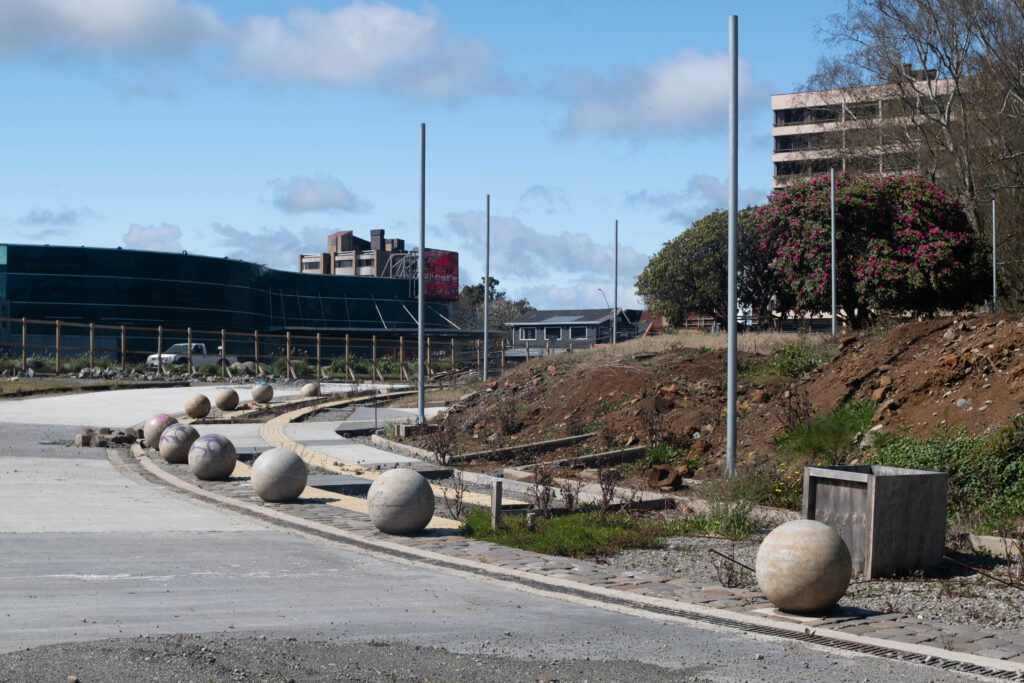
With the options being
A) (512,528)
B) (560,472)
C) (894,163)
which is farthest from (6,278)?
(512,528)

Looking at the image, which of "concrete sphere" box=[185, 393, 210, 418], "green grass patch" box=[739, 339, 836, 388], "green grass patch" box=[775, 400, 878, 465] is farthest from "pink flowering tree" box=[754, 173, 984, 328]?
"green grass patch" box=[775, 400, 878, 465]

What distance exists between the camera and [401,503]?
12.1 m

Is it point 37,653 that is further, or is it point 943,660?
point 943,660

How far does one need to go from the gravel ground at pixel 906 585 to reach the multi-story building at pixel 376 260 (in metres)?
93.1

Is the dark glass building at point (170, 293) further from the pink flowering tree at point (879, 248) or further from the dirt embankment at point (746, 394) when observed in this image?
the dirt embankment at point (746, 394)

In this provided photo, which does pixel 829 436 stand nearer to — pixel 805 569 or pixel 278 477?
pixel 805 569

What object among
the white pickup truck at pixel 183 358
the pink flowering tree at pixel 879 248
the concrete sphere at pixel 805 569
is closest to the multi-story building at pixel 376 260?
the white pickup truck at pixel 183 358

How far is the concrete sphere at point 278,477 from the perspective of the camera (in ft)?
48.0

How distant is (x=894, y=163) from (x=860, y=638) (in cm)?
4688

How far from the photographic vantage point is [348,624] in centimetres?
803

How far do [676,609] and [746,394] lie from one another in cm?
1230

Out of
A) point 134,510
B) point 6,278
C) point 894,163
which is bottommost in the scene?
point 134,510

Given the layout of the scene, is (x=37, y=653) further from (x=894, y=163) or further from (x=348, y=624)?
(x=894, y=163)

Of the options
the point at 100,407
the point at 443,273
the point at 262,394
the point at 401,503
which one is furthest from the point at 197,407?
the point at 443,273
